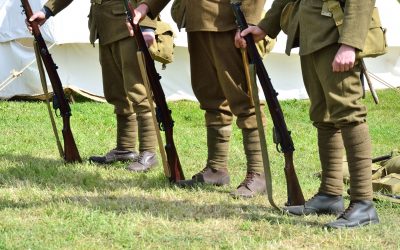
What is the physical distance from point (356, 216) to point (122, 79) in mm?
2906

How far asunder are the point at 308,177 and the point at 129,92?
1588 millimetres

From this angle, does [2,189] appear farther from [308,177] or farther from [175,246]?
[308,177]

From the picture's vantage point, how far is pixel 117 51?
6.78 meters

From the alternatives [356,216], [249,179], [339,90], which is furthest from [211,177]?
[339,90]

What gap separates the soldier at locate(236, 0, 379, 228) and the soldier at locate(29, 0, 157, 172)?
2063 mm

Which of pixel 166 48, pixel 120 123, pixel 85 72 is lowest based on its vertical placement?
pixel 85 72

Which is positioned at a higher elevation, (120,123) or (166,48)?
(166,48)

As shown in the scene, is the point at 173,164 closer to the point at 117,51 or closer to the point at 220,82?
the point at 220,82

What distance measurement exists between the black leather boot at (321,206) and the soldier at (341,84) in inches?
12.0

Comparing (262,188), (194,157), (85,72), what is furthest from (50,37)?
(262,188)

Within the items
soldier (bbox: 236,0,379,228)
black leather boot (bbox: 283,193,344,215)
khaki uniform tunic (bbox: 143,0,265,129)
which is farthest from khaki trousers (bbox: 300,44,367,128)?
khaki uniform tunic (bbox: 143,0,265,129)

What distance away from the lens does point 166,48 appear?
6.83 m

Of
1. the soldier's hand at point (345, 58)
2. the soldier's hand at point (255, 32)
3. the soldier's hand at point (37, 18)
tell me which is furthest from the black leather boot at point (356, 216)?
the soldier's hand at point (37, 18)

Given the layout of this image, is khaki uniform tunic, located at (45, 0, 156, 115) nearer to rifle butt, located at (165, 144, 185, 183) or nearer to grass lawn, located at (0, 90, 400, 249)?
grass lawn, located at (0, 90, 400, 249)
